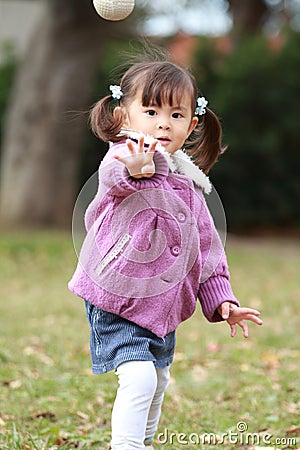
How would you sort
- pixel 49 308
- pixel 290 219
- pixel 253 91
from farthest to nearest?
pixel 290 219
pixel 253 91
pixel 49 308

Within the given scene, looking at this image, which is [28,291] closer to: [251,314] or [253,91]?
[251,314]

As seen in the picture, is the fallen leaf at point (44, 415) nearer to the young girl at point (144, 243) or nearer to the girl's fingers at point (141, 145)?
the young girl at point (144, 243)

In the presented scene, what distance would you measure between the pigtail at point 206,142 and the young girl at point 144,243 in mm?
199

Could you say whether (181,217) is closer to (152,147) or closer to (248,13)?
(152,147)

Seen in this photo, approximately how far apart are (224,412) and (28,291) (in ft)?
15.6

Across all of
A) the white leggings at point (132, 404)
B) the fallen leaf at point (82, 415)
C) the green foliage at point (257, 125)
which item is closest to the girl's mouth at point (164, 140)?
the white leggings at point (132, 404)

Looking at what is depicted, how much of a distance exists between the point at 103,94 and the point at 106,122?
11.4m

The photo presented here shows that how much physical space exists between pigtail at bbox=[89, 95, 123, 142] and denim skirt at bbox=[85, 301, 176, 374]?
629 millimetres

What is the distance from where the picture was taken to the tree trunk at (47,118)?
12.5 m

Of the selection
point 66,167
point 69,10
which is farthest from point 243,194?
point 69,10

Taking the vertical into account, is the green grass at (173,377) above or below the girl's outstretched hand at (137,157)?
below

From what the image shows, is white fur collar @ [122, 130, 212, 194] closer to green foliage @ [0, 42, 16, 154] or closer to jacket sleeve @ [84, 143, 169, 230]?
jacket sleeve @ [84, 143, 169, 230]

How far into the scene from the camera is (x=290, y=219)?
51.5 feet

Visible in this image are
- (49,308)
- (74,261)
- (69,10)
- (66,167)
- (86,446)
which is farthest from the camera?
(66,167)
